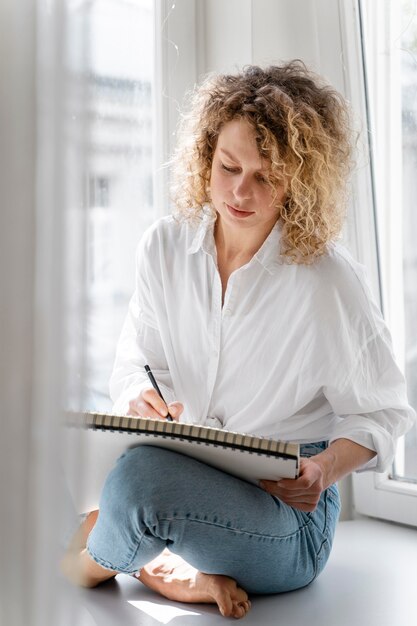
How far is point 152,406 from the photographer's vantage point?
1.34 m

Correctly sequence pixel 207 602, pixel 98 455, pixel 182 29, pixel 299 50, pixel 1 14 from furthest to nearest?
pixel 182 29 < pixel 299 50 < pixel 207 602 < pixel 98 455 < pixel 1 14

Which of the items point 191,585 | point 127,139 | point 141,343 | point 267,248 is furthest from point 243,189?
point 191,585

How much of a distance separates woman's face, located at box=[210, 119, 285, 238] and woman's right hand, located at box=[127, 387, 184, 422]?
286mm

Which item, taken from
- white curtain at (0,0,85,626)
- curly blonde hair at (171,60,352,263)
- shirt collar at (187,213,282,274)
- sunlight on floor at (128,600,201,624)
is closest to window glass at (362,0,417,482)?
curly blonde hair at (171,60,352,263)

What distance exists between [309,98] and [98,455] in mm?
627

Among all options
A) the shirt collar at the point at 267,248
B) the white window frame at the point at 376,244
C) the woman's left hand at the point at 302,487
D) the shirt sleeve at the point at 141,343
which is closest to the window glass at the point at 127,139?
the shirt sleeve at the point at 141,343

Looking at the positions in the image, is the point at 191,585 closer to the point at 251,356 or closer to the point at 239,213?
the point at 251,356

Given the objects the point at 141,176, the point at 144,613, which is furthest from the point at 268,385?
the point at 141,176

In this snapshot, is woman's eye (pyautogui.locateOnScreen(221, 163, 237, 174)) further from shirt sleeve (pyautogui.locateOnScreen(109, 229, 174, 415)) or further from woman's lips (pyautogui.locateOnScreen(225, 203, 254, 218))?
shirt sleeve (pyautogui.locateOnScreen(109, 229, 174, 415))

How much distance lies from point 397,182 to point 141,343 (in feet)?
1.86

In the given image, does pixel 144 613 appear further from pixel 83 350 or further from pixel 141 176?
pixel 141 176

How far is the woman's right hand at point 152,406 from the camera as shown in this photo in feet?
4.34

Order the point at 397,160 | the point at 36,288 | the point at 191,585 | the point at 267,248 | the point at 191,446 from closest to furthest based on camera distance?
the point at 36,288 → the point at 191,446 → the point at 191,585 → the point at 267,248 → the point at 397,160

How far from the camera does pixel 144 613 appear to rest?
4.19 ft
